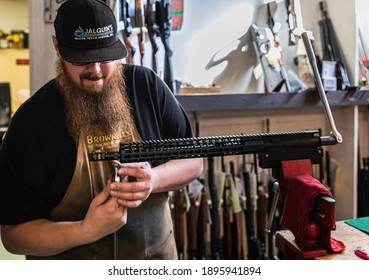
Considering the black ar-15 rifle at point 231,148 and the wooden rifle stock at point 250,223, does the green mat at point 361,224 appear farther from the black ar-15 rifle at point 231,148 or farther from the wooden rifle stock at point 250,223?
the wooden rifle stock at point 250,223

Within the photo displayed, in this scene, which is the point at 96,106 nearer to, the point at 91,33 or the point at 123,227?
the point at 91,33

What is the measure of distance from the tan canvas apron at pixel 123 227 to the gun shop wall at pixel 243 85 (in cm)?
29

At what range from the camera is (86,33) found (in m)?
0.77

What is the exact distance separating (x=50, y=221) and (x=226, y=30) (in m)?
0.77

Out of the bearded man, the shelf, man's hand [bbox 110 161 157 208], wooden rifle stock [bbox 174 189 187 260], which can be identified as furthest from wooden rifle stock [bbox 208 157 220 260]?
man's hand [bbox 110 161 157 208]

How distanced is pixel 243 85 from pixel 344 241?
668mm

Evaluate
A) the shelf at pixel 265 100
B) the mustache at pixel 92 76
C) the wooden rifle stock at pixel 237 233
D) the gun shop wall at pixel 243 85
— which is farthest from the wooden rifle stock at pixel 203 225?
the mustache at pixel 92 76

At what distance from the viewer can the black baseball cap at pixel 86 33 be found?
771 mm

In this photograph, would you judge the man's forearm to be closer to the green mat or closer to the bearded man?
the bearded man

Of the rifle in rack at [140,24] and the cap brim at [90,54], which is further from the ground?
the rifle in rack at [140,24]

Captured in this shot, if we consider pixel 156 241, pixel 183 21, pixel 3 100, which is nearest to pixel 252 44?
pixel 183 21

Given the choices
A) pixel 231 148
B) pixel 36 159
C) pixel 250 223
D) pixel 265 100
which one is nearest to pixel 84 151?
pixel 36 159

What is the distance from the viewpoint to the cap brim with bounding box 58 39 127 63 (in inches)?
30.5

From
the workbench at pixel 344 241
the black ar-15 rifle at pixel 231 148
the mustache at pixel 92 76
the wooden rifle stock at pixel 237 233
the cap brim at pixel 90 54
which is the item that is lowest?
the wooden rifle stock at pixel 237 233
